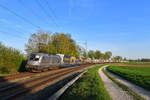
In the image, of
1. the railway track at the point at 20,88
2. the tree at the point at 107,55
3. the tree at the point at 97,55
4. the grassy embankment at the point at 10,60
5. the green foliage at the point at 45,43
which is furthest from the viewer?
the tree at the point at 107,55

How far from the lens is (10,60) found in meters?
17.2

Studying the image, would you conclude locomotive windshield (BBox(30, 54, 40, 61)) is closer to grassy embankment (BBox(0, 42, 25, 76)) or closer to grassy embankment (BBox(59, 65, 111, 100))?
grassy embankment (BBox(0, 42, 25, 76))

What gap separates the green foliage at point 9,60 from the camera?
16033 mm

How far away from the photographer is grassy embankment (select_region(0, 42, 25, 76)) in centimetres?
1602

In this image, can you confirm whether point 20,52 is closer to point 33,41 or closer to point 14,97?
point 14,97

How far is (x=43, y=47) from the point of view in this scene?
3747 cm

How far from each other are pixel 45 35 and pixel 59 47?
8.19m

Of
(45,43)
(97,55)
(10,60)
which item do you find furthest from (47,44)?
(97,55)

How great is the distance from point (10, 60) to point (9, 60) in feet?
0.59

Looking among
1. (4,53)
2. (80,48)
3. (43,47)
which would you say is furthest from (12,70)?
(80,48)

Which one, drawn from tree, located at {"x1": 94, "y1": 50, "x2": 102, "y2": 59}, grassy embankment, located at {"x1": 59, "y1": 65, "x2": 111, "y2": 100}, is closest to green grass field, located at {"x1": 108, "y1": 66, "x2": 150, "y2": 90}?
grassy embankment, located at {"x1": 59, "y1": 65, "x2": 111, "y2": 100}

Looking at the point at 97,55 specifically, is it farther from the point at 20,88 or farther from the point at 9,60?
the point at 20,88

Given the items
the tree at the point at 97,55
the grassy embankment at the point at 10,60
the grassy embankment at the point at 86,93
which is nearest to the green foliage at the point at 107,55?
the tree at the point at 97,55

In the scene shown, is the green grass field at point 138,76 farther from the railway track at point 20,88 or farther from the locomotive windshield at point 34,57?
the locomotive windshield at point 34,57
